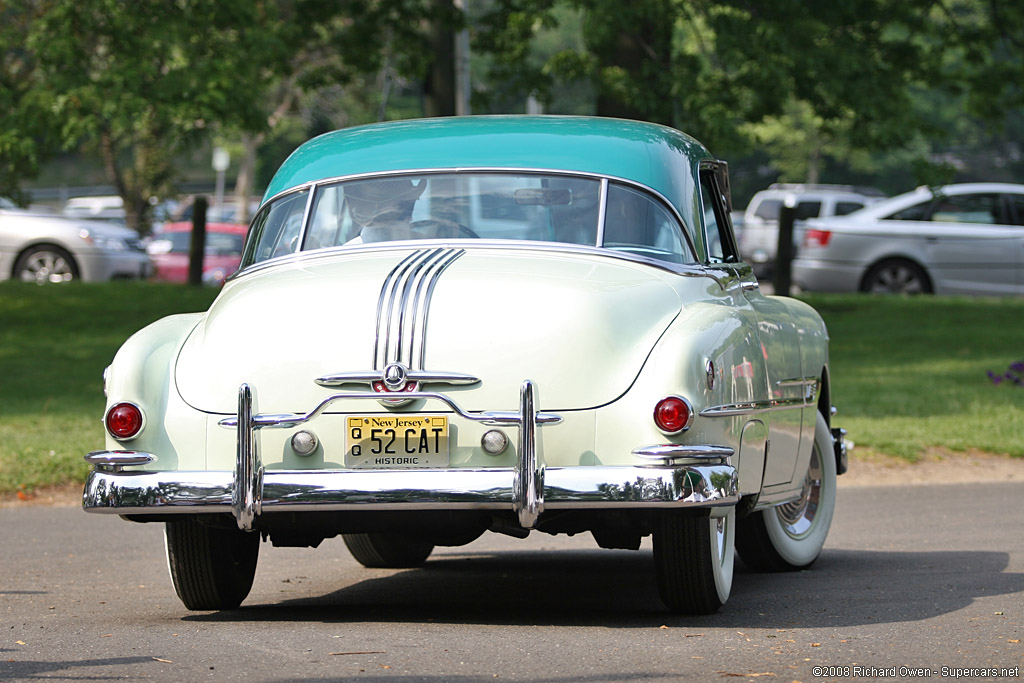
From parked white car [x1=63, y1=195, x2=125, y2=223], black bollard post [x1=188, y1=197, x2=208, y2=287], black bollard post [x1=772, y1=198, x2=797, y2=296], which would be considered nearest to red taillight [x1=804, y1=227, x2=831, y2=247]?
black bollard post [x1=772, y1=198, x2=797, y2=296]

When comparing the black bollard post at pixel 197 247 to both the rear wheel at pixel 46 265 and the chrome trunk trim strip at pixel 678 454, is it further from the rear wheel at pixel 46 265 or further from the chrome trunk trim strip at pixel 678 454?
the chrome trunk trim strip at pixel 678 454

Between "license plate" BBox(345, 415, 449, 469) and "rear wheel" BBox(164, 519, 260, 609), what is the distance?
3.04ft

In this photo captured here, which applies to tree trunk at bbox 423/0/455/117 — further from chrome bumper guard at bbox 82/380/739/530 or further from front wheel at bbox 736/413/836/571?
chrome bumper guard at bbox 82/380/739/530

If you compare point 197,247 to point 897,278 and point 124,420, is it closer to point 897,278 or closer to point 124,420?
point 897,278

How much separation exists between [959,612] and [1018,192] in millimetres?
19296

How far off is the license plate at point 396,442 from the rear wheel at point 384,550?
7.40 feet

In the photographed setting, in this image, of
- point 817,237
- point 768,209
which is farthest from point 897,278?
point 768,209

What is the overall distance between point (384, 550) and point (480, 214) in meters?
2.10

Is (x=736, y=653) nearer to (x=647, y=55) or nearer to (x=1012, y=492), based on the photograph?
(x=1012, y=492)

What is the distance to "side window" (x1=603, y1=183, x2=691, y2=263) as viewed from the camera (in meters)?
6.43

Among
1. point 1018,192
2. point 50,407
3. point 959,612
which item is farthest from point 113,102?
point 1018,192

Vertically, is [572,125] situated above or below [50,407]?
above

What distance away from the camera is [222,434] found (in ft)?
18.7

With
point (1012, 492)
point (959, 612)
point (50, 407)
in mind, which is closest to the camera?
point (959, 612)
